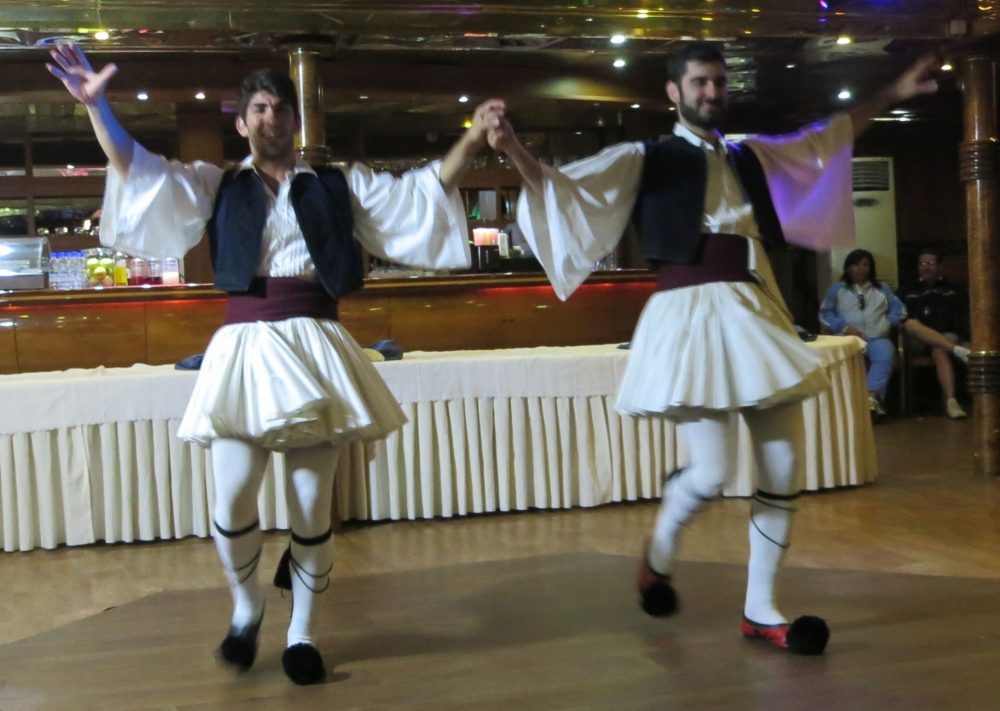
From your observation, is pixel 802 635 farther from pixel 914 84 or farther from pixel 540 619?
pixel 914 84

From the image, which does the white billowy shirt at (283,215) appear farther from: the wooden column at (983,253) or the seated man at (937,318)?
the seated man at (937,318)

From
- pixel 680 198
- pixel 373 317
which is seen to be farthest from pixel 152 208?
pixel 373 317

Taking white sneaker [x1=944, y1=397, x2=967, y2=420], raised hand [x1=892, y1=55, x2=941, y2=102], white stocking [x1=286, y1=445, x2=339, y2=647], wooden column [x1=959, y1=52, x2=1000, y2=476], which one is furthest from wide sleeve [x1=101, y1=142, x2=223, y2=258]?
white sneaker [x1=944, y1=397, x2=967, y2=420]

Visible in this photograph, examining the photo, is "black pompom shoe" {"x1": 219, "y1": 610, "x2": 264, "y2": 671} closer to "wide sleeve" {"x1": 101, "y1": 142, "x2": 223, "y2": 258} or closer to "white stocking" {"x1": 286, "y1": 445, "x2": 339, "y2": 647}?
"white stocking" {"x1": 286, "y1": 445, "x2": 339, "y2": 647}

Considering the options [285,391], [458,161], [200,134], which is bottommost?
[285,391]

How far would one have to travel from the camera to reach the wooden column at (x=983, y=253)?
5035mm

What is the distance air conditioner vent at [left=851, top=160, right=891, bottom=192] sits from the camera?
937cm

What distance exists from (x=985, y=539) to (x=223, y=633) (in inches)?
99.9

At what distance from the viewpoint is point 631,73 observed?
28.9 ft

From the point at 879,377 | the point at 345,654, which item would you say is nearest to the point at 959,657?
the point at 345,654

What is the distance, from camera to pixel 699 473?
8.57ft

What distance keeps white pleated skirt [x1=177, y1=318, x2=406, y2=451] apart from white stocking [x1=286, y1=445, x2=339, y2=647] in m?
0.07

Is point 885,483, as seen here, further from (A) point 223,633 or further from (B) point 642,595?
(A) point 223,633

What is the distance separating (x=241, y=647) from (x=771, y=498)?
1.27 metres
